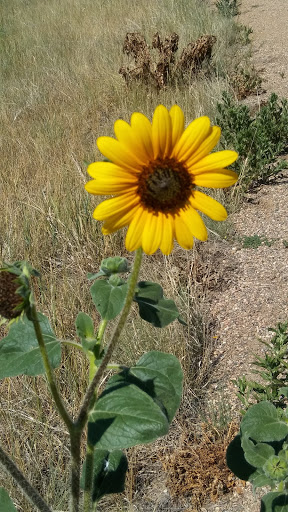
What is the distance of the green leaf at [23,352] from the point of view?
1.01 m

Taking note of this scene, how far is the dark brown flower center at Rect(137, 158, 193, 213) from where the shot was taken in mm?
910

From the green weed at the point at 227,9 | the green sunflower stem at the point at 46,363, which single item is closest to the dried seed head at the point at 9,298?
the green sunflower stem at the point at 46,363

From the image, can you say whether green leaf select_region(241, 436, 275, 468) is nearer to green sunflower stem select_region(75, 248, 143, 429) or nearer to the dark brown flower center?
green sunflower stem select_region(75, 248, 143, 429)

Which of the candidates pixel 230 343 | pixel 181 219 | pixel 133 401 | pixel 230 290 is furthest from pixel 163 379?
pixel 230 290

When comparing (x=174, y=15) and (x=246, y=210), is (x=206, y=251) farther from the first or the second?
(x=174, y=15)

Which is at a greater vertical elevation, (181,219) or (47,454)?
(181,219)

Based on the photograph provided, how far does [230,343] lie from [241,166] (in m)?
1.53

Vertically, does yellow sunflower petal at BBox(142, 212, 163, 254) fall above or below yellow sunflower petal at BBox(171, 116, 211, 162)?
below

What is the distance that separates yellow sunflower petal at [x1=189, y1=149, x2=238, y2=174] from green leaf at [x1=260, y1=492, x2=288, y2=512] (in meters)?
0.88

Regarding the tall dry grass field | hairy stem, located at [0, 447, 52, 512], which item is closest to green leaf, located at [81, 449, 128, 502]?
hairy stem, located at [0, 447, 52, 512]

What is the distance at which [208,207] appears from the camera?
92cm

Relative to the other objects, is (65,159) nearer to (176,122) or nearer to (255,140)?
(255,140)

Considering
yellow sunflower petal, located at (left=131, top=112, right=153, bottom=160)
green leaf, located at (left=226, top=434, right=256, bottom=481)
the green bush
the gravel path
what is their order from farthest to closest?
the gravel path < the green bush < green leaf, located at (left=226, top=434, right=256, bottom=481) < yellow sunflower petal, located at (left=131, top=112, right=153, bottom=160)

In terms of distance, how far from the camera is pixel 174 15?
24.5ft
